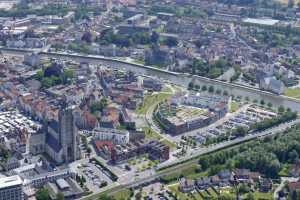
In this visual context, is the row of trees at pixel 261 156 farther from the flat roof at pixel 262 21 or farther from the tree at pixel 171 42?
the flat roof at pixel 262 21

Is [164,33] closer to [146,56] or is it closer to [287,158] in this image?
[146,56]

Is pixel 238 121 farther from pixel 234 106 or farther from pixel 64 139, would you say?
pixel 64 139

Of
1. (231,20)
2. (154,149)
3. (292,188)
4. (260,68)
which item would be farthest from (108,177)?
(231,20)

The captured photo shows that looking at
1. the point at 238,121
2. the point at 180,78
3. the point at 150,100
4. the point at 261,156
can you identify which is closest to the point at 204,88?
the point at 180,78

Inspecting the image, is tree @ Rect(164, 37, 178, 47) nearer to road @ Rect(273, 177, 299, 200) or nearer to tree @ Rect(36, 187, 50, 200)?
road @ Rect(273, 177, 299, 200)

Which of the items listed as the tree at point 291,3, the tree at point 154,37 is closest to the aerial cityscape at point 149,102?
the tree at point 154,37

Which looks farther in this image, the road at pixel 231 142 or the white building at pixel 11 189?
the road at pixel 231 142

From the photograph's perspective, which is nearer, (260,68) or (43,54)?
(260,68)

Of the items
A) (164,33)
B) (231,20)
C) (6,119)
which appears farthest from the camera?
(231,20)
